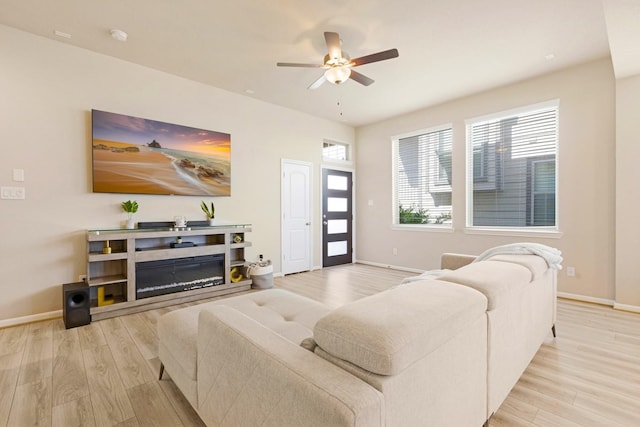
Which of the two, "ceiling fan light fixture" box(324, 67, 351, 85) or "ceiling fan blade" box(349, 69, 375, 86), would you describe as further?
"ceiling fan blade" box(349, 69, 375, 86)

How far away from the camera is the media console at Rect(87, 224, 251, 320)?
10.2ft

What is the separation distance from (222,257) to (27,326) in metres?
1.97

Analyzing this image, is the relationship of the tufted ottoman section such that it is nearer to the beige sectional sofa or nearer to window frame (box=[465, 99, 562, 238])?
the beige sectional sofa

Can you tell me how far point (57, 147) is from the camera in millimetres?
3141

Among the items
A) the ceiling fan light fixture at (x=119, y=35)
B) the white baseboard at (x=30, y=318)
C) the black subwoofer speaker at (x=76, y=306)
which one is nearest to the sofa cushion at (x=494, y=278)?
the black subwoofer speaker at (x=76, y=306)

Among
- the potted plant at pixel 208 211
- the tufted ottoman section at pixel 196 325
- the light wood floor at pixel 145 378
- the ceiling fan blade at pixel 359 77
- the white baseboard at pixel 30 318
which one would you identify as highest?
the ceiling fan blade at pixel 359 77

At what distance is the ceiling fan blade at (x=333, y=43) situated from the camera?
8.66 feet

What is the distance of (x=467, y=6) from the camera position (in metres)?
2.54

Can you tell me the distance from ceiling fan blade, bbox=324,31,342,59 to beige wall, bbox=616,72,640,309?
3252mm

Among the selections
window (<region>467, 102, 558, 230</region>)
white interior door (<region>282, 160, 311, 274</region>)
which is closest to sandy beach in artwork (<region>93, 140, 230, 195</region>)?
white interior door (<region>282, 160, 311, 274</region>)

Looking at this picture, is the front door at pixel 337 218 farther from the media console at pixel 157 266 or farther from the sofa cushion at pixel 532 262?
the sofa cushion at pixel 532 262

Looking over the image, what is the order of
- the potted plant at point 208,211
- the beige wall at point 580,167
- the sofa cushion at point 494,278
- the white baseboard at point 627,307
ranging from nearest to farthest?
the sofa cushion at point 494,278, the white baseboard at point 627,307, the beige wall at point 580,167, the potted plant at point 208,211

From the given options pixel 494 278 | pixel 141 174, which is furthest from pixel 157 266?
pixel 494 278

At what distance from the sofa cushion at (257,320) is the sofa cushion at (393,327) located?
66cm
